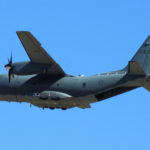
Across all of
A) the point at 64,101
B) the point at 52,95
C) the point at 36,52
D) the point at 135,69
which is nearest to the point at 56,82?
the point at 52,95

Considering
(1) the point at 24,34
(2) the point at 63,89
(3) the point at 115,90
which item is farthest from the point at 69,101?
Answer: (1) the point at 24,34

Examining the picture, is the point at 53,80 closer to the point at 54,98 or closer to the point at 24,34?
the point at 54,98

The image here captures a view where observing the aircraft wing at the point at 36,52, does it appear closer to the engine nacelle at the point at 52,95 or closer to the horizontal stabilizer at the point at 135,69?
the engine nacelle at the point at 52,95

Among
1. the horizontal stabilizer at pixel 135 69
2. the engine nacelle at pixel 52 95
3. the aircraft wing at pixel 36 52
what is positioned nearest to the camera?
the horizontal stabilizer at pixel 135 69

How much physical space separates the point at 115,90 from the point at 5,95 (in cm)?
1017

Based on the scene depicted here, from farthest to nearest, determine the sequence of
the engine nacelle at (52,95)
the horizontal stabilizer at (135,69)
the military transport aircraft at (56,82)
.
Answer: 1. the engine nacelle at (52,95)
2. the military transport aircraft at (56,82)
3. the horizontal stabilizer at (135,69)

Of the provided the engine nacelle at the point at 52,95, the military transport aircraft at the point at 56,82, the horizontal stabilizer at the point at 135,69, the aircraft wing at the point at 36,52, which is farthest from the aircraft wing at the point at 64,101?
the horizontal stabilizer at the point at 135,69

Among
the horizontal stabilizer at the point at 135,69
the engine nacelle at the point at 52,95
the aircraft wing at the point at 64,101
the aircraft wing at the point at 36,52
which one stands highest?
the aircraft wing at the point at 36,52

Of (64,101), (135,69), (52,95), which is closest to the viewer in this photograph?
(135,69)

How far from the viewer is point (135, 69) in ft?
137

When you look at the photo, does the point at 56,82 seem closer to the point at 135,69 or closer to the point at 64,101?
the point at 64,101

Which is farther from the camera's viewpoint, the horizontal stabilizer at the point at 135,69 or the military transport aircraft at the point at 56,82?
the military transport aircraft at the point at 56,82

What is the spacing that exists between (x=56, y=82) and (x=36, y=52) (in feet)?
10.7

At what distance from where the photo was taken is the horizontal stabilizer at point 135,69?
135ft
